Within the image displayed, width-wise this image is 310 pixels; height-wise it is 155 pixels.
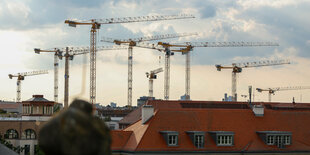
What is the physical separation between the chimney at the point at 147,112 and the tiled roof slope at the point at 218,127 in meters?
0.73

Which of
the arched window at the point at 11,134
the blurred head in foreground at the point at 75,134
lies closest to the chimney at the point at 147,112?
the arched window at the point at 11,134

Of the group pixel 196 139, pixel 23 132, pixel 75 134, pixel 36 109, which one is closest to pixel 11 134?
pixel 23 132

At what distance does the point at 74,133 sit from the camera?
10.0 m

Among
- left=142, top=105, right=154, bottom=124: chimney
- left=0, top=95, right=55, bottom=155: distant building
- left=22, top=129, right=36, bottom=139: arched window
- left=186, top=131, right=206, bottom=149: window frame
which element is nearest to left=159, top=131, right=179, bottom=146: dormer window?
left=186, top=131, right=206, bottom=149: window frame

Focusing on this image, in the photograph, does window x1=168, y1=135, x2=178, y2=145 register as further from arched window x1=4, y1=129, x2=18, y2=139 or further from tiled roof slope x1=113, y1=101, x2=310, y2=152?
arched window x1=4, y1=129, x2=18, y2=139

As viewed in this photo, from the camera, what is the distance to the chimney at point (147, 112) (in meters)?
79.5

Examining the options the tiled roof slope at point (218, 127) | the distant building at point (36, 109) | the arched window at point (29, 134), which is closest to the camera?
the tiled roof slope at point (218, 127)

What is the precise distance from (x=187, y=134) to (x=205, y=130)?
2509 mm

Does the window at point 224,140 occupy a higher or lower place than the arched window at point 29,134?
higher

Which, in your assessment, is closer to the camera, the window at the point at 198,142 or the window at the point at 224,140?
the window at the point at 198,142

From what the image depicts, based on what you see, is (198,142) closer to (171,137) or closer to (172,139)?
(172,139)

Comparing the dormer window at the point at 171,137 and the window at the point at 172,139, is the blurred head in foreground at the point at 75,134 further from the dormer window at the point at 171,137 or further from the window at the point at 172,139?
the window at the point at 172,139

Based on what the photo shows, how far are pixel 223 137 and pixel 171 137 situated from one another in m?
7.45

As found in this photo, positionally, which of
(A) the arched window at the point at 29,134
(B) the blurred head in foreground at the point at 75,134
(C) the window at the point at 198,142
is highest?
(B) the blurred head in foreground at the point at 75,134
